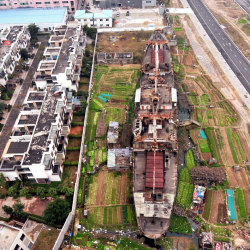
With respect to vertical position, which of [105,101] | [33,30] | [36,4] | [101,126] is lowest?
[101,126]

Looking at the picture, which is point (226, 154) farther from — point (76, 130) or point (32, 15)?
point (32, 15)

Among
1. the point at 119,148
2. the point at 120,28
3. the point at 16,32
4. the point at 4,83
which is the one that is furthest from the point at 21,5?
the point at 119,148

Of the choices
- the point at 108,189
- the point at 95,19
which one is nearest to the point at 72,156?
the point at 108,189

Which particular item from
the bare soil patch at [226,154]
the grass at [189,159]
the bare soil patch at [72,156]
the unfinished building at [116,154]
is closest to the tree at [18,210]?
the bare soil patch at [72,156]

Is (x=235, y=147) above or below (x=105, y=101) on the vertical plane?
below

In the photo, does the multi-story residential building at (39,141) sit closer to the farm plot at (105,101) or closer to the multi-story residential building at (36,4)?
the farm plot at (105,101)

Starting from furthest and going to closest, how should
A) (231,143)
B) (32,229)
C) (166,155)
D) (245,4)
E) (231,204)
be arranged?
(245,4) → (231,143) → (166,155) → (231,204) → (32,229)

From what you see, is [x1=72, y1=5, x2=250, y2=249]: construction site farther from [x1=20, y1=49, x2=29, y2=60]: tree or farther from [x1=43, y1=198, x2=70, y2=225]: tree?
[x1=20, y1=49, x2=29, y2=60]: tree
